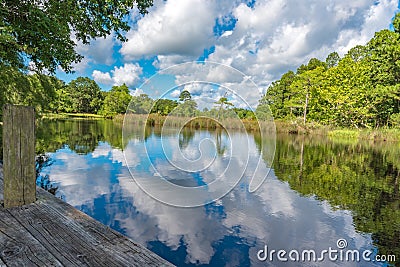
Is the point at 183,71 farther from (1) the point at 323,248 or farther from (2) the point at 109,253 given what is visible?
(1) the point at 323,248

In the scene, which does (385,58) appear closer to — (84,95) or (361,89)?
(361,89)

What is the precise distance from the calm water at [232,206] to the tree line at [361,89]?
2321 cm

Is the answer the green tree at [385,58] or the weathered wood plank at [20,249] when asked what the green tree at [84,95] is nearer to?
the green tree at [385,58]

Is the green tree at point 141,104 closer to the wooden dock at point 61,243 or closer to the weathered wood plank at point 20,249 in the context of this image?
the wooden dock at point 61,243

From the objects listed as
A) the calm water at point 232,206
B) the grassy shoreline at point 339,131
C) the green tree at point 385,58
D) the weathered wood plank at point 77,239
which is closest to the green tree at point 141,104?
the calm water at point 232,206

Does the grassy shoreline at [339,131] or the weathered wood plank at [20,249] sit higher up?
the grassy shoreline at [339,131]

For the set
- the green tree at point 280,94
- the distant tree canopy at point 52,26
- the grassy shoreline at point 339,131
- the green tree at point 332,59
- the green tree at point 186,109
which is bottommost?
the grassy shoreline at point 339,131

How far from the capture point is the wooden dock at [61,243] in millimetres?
1885

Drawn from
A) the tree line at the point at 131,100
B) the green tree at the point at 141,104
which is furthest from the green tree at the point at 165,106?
the green tree at the point at 141,104

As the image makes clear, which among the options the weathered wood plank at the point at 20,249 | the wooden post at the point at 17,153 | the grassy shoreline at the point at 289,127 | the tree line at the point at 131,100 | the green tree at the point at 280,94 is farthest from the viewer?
the green tree at the point at 280,94

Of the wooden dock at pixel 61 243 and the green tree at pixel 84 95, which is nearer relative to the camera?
the wooden dock at pixel 61 243

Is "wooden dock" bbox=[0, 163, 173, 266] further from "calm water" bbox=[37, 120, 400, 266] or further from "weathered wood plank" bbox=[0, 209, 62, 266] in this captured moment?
"calm water" bbox=[37, 120, 400, 266]

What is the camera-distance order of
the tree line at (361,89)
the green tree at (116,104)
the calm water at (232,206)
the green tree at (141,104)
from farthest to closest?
1. the green tree at (116,104)
2. the tree line at (361,89)
3. the green tree at (141,104)
4. the calm water at (232,206)

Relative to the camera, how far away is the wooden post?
2712 mm
